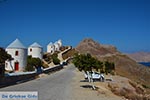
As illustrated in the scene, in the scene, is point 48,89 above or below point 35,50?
below

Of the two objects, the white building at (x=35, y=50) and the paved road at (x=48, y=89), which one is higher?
the white building at (x=35, y=50)

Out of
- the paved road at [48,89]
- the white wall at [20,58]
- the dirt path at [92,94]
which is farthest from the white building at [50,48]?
the dirt path at [92,94]

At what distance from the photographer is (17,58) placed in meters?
53.5

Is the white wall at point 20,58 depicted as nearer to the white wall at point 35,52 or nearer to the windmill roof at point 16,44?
the windmill roof at point 16,44

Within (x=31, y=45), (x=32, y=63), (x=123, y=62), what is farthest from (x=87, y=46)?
(x=32, y=63)

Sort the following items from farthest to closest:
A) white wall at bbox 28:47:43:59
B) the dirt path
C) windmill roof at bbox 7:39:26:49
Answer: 1. white wall at bbox 28:47:43:59
2. windmill roof at bbox 7:39:26:49
3. the dirt path

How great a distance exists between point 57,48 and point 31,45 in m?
39.6

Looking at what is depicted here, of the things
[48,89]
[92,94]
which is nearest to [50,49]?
[48,89]

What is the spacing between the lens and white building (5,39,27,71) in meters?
53.3

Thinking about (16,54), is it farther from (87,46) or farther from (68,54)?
(87,46)

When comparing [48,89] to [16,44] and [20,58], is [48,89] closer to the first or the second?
[20,58]

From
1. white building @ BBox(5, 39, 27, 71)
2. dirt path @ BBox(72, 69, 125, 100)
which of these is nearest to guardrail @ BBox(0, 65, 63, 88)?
dirt path @ BBox(72, 69, 125, 100)

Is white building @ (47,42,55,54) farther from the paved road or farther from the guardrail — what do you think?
the paved road

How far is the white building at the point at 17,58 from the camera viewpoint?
53281mm
